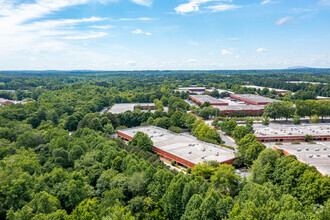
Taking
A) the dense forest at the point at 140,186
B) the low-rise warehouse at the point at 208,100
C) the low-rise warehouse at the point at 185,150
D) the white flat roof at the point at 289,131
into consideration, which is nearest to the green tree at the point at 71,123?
the dense forest at the point at 140,186

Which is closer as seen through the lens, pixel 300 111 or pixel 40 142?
pixel 40 142

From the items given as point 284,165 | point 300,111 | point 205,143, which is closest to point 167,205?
point 284,165

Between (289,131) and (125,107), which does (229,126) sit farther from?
(125,107)

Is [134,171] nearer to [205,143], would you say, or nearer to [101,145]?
[101,145]

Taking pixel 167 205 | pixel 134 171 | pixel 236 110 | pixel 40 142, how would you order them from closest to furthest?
pixel 167 205 < pixel 134 171 < pixel 40 142 < pixel 236 110

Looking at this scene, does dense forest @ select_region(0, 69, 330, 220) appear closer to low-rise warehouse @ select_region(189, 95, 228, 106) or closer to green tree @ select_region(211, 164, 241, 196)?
green tree @ select_region(211, 164, 241, 196)

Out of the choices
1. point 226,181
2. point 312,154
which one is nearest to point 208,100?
point 312,154
